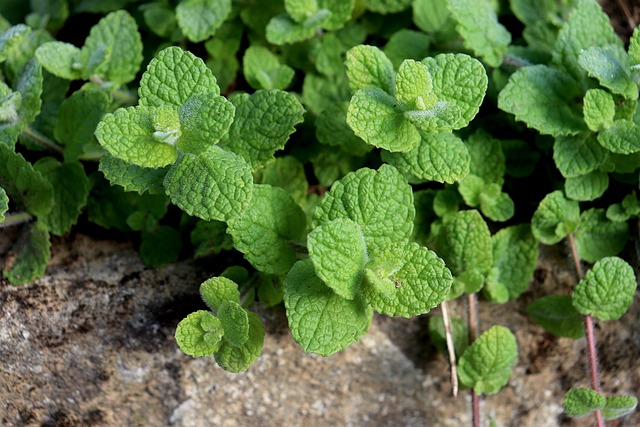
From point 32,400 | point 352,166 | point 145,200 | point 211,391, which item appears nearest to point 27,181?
point 145,200

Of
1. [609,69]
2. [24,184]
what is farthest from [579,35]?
[24,184]

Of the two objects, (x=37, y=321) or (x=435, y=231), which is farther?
(x=435, y=231)

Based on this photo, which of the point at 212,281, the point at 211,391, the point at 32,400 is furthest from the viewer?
the point at 211,391

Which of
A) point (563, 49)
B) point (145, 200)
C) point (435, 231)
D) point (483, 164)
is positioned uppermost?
point (563, 49)

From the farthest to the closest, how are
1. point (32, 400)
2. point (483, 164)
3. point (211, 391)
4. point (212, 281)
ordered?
point (483, 164) → point (211, 391) → point (32, 400) → point (212, 281)

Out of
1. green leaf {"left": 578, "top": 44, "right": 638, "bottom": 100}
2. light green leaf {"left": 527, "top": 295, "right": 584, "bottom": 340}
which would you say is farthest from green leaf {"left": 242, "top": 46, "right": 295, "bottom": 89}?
light green leaf {"left": 527, "top": 295, "right": 584, "bottom": 340}

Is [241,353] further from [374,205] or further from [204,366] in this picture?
[374,205]

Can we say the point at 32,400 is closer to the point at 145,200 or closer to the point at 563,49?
the point at 145,200
